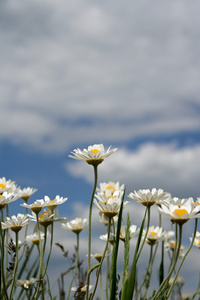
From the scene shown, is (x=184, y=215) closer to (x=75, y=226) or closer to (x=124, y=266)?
(x=124, y=266)

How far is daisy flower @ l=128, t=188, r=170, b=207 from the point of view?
92.9 inches

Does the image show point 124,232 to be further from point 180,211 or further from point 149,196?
point 180,211

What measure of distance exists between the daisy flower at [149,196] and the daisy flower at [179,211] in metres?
0.26

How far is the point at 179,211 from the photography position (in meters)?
1.96

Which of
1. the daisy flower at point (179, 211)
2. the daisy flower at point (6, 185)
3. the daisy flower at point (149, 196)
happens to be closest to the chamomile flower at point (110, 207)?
the daisy flower at point (149, 196)

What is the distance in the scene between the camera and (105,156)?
225 cm

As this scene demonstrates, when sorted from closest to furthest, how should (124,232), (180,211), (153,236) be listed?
(180,211), (124,232), (153,236)

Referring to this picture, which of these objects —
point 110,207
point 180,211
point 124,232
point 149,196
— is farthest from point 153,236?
point 180,211

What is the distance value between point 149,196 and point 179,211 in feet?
1.35

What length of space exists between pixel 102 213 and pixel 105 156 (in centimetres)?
30

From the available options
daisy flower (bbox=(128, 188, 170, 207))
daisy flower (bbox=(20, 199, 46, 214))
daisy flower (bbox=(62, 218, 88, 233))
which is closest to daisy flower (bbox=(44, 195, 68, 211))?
daisy flower (bbox=(20, 199, 46, 214))

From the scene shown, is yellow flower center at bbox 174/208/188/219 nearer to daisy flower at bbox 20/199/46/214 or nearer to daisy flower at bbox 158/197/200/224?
daisy flower at bbox 158/197/200/224

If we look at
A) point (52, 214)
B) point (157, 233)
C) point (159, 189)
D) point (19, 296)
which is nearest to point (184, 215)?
point (159, 189)

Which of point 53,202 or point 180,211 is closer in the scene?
point 180,211
